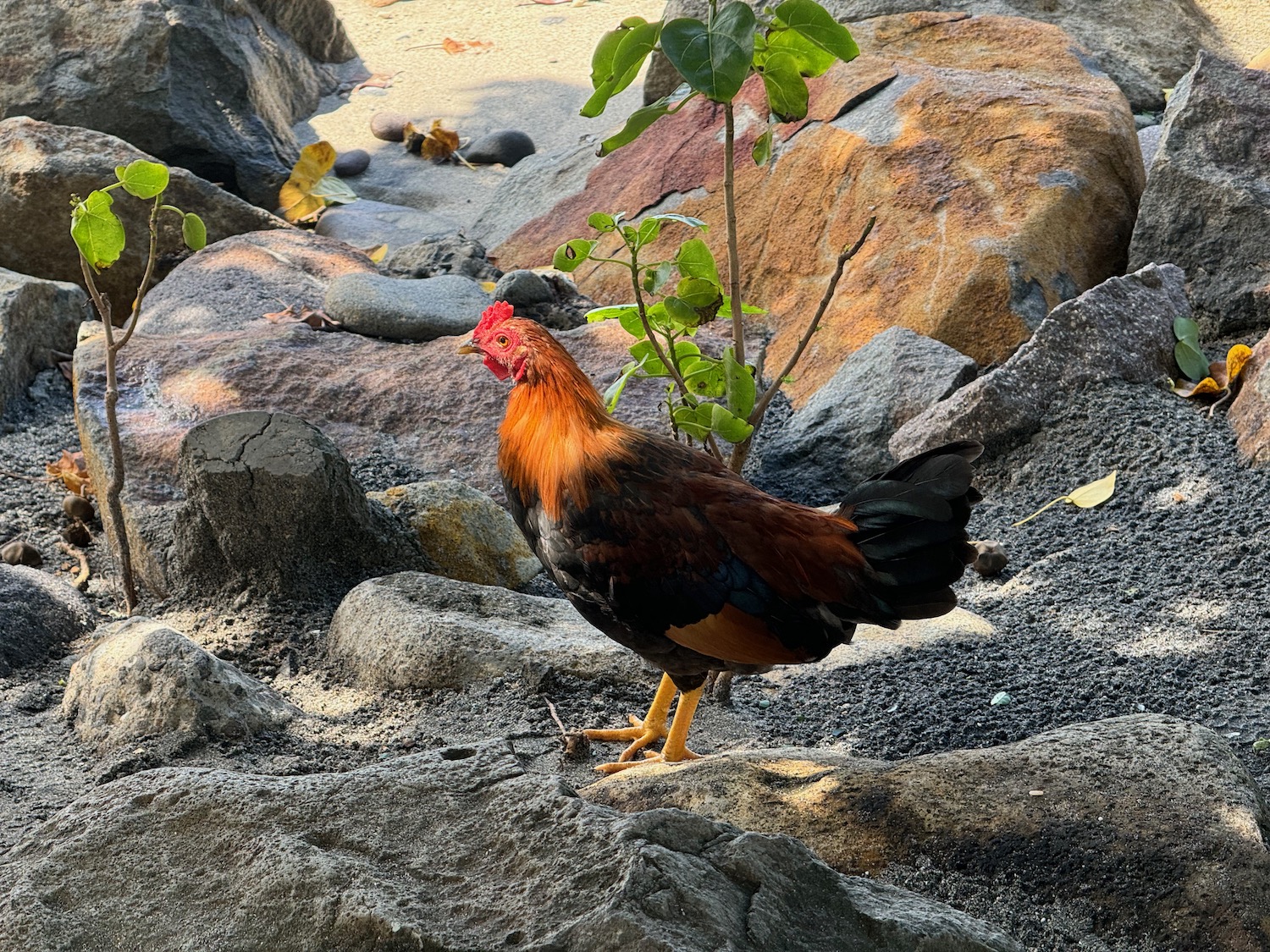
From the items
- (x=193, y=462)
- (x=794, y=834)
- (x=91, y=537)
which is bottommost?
(x=91, y=537)

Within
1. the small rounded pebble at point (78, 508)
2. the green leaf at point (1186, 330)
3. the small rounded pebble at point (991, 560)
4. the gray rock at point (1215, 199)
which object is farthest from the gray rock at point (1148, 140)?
the small rounded pebble at point (78, 508)

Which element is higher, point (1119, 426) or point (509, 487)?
point (509, 487)

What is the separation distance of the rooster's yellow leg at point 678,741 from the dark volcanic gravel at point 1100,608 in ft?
1.21

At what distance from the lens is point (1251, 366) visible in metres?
4.36

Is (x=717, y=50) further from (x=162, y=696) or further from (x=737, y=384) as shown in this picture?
(x=162, y=696)

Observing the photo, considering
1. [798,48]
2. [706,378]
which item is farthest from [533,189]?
[798,48]

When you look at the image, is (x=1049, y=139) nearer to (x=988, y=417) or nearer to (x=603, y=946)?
(x=988, y=417)

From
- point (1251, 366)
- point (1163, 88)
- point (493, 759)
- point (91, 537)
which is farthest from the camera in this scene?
point (1163, 88)

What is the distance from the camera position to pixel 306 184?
9031 millimetres

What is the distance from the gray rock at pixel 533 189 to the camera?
8195 millimetres

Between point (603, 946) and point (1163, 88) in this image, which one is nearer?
point (603, 946)

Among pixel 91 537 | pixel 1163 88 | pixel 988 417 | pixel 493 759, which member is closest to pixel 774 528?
pixel 493 759

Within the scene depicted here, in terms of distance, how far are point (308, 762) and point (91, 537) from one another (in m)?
2.26

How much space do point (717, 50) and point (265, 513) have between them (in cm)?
203
